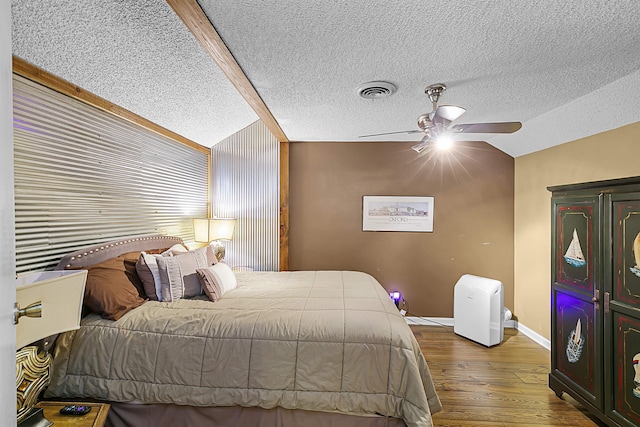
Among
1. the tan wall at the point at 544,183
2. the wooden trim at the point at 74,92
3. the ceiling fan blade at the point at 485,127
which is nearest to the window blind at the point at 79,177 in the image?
the wooden trim at the point at 74,92

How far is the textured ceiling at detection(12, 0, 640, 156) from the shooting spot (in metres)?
1.52

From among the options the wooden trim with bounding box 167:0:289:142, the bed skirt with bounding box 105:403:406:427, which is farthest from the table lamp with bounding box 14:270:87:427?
the wooden trim with bounding box 167:0:289:142

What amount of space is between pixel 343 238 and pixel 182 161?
228cm

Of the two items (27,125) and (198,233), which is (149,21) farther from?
(198,233)

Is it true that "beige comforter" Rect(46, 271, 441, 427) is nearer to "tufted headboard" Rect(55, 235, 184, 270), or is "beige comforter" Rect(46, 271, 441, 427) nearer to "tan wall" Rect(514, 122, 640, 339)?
"tufted headboard" Rect(55, 235, 184, 270)

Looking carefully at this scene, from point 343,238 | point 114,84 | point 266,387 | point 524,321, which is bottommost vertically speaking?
point 524,321

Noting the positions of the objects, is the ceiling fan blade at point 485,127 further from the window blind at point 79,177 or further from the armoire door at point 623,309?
the window blind at point 79,177

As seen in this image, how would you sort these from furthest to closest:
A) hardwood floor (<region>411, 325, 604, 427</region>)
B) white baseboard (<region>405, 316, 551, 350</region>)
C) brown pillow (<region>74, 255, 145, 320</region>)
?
white baseboard (<region>405, 316, 551, 350</region>) < hardwood floor (<region>411, 325, 604, 427</region>) < brown pillow (<region>74, 255, 145, 320</region>)

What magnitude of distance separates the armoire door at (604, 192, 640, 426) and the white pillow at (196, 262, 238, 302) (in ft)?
9.05

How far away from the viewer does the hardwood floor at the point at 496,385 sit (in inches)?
85.4

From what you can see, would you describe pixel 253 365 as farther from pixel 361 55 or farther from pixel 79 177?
pixel 361 55

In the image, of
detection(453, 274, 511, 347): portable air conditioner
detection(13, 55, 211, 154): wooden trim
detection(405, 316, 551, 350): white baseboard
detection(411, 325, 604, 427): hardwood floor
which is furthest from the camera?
detection(405, 316, 551, 350): white baseboard

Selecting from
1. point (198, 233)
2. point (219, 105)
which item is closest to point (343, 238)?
point (198, 233)

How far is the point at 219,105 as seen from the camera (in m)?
3.19
